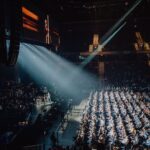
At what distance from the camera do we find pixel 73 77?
33.1 meters

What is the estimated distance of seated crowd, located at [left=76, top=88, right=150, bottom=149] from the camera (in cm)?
1196

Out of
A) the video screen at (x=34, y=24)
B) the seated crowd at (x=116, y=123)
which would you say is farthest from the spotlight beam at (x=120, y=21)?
the video screen at (x=34, y=24)

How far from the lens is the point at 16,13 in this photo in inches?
432

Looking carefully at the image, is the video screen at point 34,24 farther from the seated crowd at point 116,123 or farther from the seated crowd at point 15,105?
the seated crowd at point 116,123

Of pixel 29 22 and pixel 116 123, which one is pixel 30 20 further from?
pixel 116 123

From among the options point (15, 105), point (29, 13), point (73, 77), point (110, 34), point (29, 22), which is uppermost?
point (110, 34)

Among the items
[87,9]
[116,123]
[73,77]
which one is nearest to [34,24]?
[116,123]

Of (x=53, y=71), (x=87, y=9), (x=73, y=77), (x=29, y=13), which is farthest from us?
(x=73, y=77)

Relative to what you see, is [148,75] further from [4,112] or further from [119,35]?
[4,112]

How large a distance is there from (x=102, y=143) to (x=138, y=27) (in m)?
23.1

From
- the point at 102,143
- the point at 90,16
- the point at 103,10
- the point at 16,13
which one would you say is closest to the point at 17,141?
the point at 102,143

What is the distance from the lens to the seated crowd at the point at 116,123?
12.0m

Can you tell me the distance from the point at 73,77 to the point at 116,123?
59.1 feet

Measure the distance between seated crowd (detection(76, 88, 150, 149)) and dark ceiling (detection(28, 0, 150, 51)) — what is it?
8.18 metres
